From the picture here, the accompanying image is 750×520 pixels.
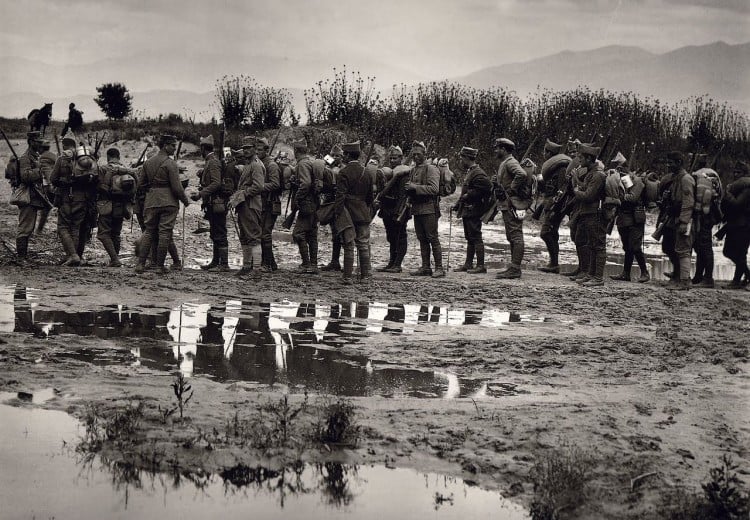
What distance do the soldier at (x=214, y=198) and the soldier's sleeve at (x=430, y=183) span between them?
120 inches

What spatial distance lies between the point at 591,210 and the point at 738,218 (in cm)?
243

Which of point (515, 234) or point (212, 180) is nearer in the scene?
point (212, 180)

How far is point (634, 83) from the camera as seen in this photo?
13625cm

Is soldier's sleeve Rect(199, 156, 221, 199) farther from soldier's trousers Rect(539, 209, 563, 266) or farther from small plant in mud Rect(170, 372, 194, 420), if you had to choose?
small plant in mud Rect(170, 372, 194, 420)

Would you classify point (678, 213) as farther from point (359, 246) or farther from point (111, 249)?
point (111, 249)

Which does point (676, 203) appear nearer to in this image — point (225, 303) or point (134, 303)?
point (225, 303)

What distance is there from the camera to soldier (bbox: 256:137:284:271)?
14.6 m

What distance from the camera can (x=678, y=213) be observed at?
1484 centimetres

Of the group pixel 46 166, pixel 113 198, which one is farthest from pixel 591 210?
pixel 46 166

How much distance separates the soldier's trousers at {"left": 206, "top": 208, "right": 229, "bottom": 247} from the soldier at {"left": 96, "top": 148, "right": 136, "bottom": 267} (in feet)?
4.02

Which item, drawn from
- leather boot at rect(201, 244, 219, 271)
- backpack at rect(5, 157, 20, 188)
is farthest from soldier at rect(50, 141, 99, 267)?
leather boot at rect(201, 244, 219, 271)

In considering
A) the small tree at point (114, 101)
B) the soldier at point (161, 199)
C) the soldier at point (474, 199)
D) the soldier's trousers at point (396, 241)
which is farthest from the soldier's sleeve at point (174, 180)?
the small tree at point (114, 101)

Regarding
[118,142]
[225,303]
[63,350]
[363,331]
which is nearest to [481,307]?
[363,331]

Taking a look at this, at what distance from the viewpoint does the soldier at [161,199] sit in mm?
13617
